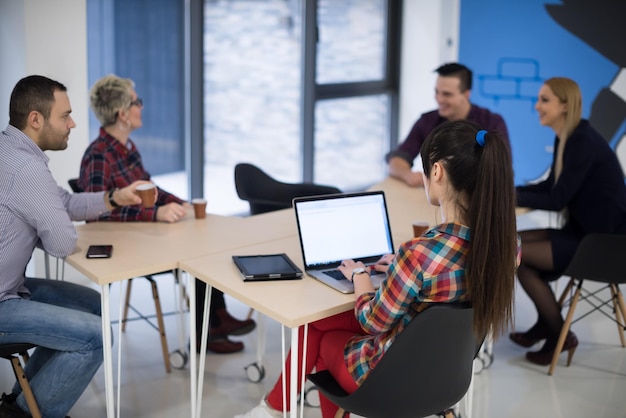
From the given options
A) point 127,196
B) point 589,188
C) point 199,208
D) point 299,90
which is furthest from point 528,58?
point 127,196

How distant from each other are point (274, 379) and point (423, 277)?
1.61m

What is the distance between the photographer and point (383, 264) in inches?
116

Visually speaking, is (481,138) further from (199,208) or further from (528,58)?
(528,58)

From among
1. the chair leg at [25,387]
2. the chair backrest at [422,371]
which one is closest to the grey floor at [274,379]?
the chair leg at [25,387]

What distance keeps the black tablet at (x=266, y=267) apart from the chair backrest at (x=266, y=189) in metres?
1.28

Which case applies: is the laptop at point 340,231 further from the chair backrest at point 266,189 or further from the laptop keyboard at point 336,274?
the chair backrest at point 266,189

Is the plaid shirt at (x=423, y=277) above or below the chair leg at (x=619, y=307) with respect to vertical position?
above

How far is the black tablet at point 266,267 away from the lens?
9.26 feet

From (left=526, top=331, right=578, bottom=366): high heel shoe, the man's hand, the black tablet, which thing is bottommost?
(left=526, top=331, right=578, bottom=366): high heel shoe

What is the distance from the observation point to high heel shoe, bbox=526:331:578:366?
13.1 feet

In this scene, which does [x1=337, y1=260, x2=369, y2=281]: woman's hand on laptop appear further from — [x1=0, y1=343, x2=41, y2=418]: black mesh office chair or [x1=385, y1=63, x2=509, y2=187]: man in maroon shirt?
[x1=385, y1=63, x2=509, y2=187]: man in maroon shirt

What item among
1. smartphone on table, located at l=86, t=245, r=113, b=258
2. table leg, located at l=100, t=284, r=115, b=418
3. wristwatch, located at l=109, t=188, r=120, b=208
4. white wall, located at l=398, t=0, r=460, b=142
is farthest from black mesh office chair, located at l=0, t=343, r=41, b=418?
white wall, located at l=398, t=0, r=460, b=142

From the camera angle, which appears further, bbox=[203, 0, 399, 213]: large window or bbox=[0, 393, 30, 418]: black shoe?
bbox=[203, 0, 399, 213]: large window

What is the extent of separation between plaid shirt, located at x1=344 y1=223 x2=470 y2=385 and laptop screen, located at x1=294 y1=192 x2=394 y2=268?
0.56 m
